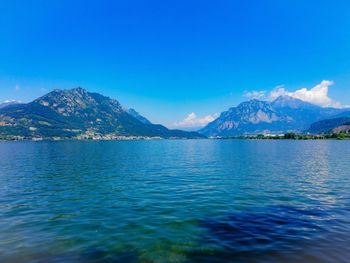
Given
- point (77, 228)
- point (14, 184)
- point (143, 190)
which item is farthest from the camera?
point (14, 184)

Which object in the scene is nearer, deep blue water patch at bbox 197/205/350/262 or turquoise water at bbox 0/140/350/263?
deep blue water patch at bbox 197/205/350/262

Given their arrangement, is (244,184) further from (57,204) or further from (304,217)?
(57,204)

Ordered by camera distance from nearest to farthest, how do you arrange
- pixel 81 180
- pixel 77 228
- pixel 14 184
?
pixel 77 228 → pixel 14 184 → pixel 81 180

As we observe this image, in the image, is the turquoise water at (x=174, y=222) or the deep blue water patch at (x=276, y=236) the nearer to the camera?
the deep blue water patch at (x=276, y=236)

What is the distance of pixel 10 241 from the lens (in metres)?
20.1

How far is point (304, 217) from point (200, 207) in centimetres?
1147

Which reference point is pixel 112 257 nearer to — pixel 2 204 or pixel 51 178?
pixel 2 204

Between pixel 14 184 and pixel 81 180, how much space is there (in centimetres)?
1150

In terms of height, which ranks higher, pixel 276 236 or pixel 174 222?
pixel 276 236

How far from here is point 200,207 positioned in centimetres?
3056

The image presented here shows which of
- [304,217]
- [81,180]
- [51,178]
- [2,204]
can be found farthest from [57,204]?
[304,217]

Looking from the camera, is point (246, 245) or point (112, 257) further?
point (246, 245)

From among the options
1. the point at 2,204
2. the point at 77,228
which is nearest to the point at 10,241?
the point at 77,228

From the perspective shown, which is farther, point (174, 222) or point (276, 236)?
point (174, 222)
